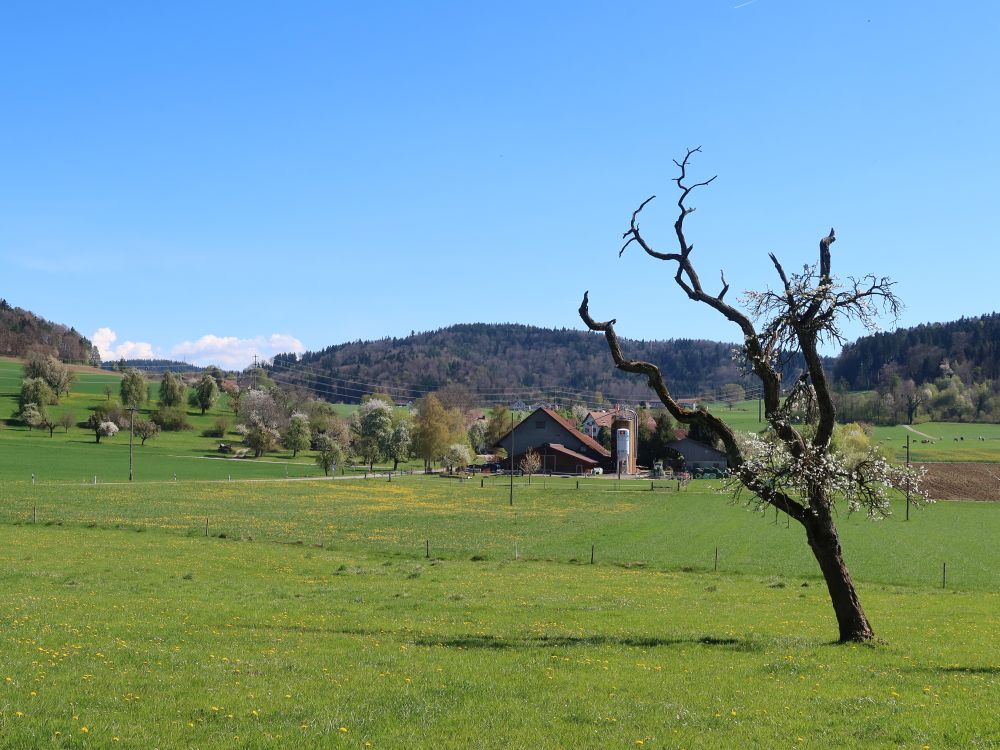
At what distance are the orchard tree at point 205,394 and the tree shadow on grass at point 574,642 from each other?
176 m

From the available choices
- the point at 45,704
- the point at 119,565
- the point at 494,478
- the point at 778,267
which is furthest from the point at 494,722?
Answer: the point at 494,478

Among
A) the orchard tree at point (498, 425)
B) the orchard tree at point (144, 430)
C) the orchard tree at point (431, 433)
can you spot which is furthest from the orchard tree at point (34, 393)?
the orchard tree at point (498, 425)

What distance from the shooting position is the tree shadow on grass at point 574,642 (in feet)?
57.8

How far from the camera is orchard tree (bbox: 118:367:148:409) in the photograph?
165875mm

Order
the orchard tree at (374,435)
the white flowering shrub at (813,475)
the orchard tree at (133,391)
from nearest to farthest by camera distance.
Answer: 1. the white flowering shrub at (813,475)
2. the orchard tree at (374,435)
3. the orchard tree at (133,391)

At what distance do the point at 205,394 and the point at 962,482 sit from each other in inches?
5666

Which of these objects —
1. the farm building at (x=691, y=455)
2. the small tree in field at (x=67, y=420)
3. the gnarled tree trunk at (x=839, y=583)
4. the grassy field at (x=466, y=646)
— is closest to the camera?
the grassy field at (x=466, y=646)

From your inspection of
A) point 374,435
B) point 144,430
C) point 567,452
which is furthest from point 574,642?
point 144,430

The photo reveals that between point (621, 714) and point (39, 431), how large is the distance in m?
157

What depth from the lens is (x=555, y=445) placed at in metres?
145

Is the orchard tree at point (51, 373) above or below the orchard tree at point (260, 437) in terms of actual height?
above

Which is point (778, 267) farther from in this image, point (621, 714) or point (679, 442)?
point (679, 442)

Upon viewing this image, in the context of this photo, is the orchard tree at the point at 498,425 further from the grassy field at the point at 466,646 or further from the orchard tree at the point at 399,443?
the grassy field at the point at 466,646

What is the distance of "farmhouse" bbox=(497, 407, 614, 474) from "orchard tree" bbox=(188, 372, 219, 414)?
71.8m
